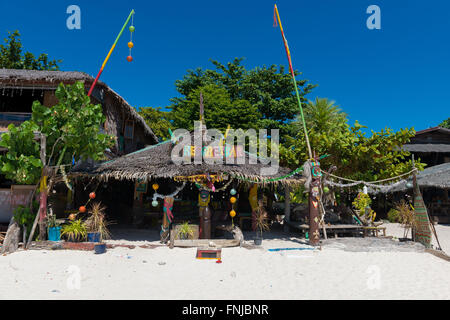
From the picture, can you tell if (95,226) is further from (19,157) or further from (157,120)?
(157,120)

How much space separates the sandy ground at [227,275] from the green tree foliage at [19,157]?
222cm

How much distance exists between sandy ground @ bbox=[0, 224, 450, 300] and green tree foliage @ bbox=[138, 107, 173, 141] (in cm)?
1739

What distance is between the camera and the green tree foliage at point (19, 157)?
8.25 meters

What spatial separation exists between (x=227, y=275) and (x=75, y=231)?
5.24 m

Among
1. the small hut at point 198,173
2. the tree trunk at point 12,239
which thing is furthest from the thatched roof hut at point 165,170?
the tree trunk at point 12,239

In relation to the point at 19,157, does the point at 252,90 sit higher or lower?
higher

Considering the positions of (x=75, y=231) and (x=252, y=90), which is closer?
(x=75, y=231)

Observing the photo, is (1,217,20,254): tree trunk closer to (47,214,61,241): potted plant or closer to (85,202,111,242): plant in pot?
(47,214,61,241): potted plant

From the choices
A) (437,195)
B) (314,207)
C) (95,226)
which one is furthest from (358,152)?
(95,226)

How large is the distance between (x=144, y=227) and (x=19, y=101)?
814 centimetres

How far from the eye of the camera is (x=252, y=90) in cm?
2341

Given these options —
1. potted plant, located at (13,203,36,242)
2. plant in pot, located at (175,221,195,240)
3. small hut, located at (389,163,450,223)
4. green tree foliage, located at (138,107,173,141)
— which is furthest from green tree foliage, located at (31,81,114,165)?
small hut, located at (389,163,450,223)

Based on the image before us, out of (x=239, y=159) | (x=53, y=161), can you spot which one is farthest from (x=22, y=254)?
(x=239, y=159)

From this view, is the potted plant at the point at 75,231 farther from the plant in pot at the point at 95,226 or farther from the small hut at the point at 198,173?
the small hut at the point at 198,173
